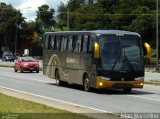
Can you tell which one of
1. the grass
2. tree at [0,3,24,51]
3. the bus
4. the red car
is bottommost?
the red car

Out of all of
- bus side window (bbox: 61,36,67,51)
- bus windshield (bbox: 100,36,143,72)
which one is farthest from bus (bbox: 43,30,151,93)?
bus side window (bbox: 61,36,67,51)

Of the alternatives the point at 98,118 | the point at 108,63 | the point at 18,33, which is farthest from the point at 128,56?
the point at 18,33

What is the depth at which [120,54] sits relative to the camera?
2494 centimetres

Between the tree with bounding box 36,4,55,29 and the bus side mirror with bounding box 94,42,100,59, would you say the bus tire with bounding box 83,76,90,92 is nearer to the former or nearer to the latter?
the bus side mirror with bounding box 94,42,100,59

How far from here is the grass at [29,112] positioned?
1390cm

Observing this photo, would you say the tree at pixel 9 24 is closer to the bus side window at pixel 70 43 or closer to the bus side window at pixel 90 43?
the bus side window at pixel 70 43

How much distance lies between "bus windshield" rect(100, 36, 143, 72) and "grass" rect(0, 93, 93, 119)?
751 cm

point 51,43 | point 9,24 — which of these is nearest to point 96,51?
point 51,43

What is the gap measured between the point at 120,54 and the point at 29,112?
10410 mm

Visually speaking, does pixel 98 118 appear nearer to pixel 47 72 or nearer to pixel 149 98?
pixel 149 98

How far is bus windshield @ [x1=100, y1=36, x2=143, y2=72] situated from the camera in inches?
979

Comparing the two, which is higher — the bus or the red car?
the bus

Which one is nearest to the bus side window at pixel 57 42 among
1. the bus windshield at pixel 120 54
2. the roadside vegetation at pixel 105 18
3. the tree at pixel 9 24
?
the bus windshield at pixel 120 54

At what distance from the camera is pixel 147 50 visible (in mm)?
25781
